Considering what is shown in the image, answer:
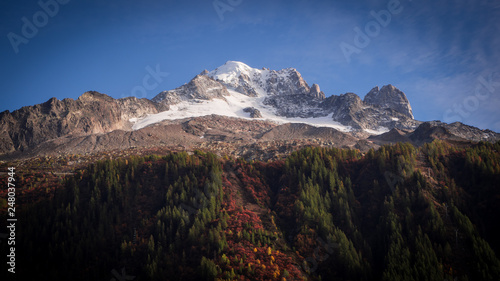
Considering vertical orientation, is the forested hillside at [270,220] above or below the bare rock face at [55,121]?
below

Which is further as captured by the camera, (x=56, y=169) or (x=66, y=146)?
(x=66, y=146)

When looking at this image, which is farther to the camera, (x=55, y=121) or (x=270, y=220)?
(x=55, y=121)

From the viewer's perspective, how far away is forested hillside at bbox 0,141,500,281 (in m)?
38.4

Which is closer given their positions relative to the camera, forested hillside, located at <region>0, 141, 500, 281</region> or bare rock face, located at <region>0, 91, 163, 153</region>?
forested hillside, located at <region>0, 141, 500, 281</region>

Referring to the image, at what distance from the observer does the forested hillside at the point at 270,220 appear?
38.4 m

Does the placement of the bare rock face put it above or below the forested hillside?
above

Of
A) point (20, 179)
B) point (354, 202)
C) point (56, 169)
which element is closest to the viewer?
point (354, 202)

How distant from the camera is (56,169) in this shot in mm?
71750

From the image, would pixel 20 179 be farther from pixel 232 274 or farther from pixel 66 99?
pixel 66 99

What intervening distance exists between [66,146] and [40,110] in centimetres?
5804

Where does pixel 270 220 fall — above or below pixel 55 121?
Answer: below

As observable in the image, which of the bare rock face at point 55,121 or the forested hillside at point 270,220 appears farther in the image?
the bare rock face at point 55,121

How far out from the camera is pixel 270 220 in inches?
1944

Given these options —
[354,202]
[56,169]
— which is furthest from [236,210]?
[56,169]
